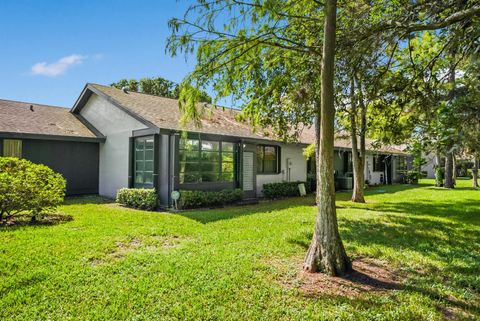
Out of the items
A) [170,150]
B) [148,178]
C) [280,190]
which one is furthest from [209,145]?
[280,190]

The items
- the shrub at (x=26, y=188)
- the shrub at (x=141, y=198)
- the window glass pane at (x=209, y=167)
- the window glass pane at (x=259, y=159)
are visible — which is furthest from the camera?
the window glass pane at (x=259, y=159)

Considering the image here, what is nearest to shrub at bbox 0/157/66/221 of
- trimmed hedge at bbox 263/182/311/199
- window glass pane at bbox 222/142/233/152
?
window glass pane at bbox 222/142/233/152

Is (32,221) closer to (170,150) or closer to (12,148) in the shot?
(170,150)

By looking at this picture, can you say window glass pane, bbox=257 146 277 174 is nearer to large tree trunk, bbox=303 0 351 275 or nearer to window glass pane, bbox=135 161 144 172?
window glass pane, bbox=135 161 144 172

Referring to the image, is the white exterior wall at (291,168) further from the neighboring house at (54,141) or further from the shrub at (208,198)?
the neighboring house at (54,141)

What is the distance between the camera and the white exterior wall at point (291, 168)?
642 inches

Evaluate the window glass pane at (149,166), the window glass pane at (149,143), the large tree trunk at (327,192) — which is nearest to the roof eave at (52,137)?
the window glass pane at (149,143)

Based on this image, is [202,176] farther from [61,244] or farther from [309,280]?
[309,280]

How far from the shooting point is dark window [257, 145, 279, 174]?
16188 millimetres

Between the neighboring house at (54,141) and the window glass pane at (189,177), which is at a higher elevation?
the neighboring house at (54,141)

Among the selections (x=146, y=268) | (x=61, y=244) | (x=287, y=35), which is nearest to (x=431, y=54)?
(x=287, y=35)

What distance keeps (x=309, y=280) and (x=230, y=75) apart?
Result: 395cm

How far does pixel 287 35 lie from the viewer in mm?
6652

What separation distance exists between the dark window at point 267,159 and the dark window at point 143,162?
571 cm
